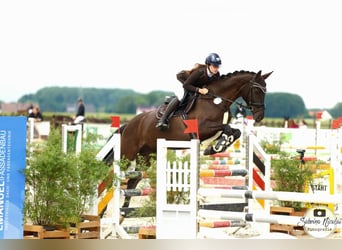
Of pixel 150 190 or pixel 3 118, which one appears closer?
pixel 3 118

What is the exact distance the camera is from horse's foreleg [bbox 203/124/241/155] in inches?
316

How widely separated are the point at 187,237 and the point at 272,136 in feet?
29.2

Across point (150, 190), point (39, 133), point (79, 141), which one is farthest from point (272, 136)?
point (150, 190)

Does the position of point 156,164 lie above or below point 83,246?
above

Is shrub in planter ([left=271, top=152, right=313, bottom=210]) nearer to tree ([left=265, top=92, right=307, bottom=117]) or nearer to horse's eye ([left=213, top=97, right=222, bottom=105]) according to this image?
horse's eye ([left=213, top=97, right=222, bottom=105])

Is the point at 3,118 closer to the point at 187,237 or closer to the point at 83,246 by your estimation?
the point at 83,246

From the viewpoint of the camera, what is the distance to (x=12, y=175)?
5770 mm

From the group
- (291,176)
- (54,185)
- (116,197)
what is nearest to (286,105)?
(291,176)

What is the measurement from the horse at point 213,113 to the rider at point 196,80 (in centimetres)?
6

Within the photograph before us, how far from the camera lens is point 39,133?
60.0ft

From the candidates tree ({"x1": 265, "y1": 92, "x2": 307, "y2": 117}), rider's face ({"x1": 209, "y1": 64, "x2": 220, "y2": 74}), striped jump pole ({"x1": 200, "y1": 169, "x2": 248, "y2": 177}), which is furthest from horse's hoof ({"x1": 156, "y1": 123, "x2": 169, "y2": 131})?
tree ({"x1": 265, "y1": 92, "x2": 307, "y2": 117})

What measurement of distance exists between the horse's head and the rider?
349mm

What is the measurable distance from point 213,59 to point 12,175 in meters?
2.84

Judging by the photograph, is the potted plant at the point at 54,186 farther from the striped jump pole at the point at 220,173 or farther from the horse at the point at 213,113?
the horse at the point at 213,113
